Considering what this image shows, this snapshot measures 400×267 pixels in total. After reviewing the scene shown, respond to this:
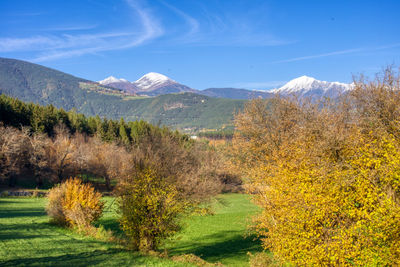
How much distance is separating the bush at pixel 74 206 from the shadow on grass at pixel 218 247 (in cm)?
763

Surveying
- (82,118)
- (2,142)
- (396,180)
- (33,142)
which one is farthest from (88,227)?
(82,118)

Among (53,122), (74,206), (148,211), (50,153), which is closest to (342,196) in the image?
(148,211)

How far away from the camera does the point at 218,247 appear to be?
24.8 meters

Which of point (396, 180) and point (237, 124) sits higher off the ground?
point (237, 124)

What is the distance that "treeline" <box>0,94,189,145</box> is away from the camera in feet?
241

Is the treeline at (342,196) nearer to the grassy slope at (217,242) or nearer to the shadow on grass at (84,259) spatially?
the grassy slope at (217,242)

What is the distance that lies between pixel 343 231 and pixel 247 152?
63.8 ft

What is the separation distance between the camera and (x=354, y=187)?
43.7 ft

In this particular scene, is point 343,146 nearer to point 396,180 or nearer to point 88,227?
point 396,180

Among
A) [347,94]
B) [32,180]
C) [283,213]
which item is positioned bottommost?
[32,180]

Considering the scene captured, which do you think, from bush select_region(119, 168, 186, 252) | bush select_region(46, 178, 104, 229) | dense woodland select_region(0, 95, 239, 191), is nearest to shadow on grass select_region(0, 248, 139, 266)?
bush select_region(119, 168, 186, 252)

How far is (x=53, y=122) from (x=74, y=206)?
2689 inches

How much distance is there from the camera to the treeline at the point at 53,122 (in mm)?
73500

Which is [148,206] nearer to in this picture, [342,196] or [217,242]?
[217,242]
